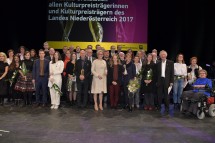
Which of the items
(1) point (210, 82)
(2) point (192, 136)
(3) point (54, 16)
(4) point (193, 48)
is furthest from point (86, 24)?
(2) point (192, 136)

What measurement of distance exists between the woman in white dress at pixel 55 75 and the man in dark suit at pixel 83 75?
0.40m

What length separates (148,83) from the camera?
23.8 ft

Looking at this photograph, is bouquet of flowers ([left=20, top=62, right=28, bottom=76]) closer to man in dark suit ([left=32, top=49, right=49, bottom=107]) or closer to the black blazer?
man in dark suit ([left=32, top=49, right=49, bottom=107])

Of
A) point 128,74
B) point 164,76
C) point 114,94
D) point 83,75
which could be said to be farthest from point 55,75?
point 164,76

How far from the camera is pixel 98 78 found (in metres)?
7.25

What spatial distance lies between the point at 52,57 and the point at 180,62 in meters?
3.04

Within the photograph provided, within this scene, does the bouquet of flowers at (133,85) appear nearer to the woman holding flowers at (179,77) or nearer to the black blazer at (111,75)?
the black blazer at (111,75)

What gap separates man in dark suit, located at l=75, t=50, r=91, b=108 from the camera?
292 inches

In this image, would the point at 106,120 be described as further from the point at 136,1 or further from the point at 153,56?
the point at 136,1

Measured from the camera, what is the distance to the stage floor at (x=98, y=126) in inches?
186

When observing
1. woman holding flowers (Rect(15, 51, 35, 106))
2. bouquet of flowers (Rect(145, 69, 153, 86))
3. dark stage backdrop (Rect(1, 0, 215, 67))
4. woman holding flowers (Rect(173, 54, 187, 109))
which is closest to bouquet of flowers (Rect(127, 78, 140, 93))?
bouquet of flowers (Rect(145, 69, 153, 86))

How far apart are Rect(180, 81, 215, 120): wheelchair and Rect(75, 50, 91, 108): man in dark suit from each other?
2.38m

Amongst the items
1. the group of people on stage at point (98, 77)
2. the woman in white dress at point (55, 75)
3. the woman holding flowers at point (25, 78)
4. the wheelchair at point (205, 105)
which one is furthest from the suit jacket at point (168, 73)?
the woman holding flowers at point (25, 78)

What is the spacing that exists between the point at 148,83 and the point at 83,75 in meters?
1.52
